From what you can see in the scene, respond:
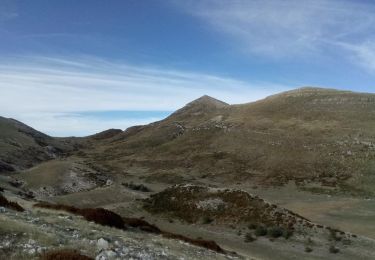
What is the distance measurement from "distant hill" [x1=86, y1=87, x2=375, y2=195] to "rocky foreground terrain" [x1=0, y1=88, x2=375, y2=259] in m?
0.35

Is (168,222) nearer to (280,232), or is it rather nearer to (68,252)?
(280,232)

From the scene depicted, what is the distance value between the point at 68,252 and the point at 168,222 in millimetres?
30794

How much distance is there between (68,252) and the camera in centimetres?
1513

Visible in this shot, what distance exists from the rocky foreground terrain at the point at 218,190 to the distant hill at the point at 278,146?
0.35m

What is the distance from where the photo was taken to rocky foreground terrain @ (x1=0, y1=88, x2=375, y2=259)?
22141 mm

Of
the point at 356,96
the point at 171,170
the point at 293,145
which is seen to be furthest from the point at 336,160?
the point at 356,96

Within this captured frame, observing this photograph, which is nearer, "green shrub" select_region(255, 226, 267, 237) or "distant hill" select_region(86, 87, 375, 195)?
"green shrub" select_region(255, 226, 267, 237)

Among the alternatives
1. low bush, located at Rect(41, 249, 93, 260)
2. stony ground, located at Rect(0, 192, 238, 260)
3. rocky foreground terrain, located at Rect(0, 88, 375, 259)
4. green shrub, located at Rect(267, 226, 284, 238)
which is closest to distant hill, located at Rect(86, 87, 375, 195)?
rocky foreground terrain, located at Rect(0, 88, 375, 259)

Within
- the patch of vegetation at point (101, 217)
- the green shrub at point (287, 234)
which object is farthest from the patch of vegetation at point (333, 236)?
the patch of vegetation at point (101, 217)

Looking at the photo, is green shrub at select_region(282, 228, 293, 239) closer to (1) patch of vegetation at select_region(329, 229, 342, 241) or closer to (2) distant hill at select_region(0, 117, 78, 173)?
(1) patch of vegetation at select_region(329, 229, 342, 241)

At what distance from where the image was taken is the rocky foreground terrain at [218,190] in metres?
22.1

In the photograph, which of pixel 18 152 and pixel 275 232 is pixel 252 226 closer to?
pixel 275 232

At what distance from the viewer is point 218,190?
51.3m

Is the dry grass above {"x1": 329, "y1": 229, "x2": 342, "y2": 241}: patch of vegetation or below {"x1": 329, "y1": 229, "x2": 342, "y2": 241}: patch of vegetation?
above
